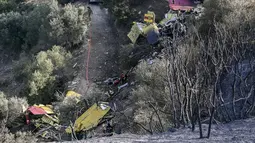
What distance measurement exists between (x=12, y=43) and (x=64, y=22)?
8251 mm

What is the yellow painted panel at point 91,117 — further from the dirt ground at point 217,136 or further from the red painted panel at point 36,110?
the dirt ground at point 217,136

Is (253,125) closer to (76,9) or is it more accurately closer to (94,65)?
(94,65)

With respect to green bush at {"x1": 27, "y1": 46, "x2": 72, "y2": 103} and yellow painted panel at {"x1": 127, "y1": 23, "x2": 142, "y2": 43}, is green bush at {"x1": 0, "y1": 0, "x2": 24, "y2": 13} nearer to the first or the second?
green bush at {"x1": 27, "y1": 46, "x2": 72, "y2": 103}

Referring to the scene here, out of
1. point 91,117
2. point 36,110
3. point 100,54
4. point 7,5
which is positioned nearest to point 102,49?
point 100,54

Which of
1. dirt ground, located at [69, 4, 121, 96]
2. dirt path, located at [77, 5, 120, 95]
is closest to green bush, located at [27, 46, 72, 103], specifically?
dirt ground, located at [69, 4, 121, 96]

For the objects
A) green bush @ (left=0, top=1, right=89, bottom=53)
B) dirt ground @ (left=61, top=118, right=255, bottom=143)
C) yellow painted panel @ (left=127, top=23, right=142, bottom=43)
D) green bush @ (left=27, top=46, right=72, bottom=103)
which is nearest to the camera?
dirt ground @ (left=61, top=118, right=255, bottom=143)

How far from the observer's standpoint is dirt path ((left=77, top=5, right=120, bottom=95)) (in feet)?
85.8

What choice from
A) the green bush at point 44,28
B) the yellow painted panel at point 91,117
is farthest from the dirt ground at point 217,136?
the green bush at point 44,28

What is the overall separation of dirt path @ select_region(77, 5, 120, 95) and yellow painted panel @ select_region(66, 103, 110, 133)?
4.68 m

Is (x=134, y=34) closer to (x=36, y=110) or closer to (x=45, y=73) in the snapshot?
(x=45, y=73)

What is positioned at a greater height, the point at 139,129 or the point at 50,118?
the point at 139,129

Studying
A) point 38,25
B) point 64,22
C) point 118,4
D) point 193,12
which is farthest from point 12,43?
point 193,12

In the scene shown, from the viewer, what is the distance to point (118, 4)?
30.7 meters

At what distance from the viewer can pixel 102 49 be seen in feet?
96.3
